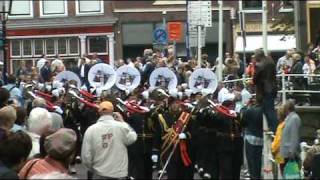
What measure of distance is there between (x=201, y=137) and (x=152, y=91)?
1514mm

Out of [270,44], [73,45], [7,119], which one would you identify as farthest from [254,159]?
[73,45]

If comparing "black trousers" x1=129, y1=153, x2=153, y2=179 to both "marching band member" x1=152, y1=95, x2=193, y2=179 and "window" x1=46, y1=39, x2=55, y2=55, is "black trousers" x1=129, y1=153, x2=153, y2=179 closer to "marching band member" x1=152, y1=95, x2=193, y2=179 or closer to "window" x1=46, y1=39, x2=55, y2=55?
"marching band member" x1=152, y1=95, x2=193, y2=179

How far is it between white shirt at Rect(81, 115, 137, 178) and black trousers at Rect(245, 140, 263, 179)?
4520mm

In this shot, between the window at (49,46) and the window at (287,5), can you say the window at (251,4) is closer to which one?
the window at (287,5)

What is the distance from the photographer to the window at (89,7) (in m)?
48.3

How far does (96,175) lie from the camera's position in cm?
1080

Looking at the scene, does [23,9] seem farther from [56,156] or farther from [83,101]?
[56,156]

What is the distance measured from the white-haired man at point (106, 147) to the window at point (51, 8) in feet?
127

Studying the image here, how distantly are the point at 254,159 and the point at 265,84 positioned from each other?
1.62m

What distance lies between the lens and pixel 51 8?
49094mm

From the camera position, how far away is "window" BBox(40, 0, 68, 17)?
49.0m

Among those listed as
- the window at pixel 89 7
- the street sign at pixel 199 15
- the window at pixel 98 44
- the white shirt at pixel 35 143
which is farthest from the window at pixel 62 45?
the white shirt at pixel 35 143

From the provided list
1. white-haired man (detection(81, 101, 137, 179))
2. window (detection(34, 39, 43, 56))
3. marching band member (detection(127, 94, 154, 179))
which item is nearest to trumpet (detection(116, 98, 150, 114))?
marching band member (detection(127, 94, 154, 179))

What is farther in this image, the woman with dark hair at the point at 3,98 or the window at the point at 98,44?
the window at the point at 98,44
